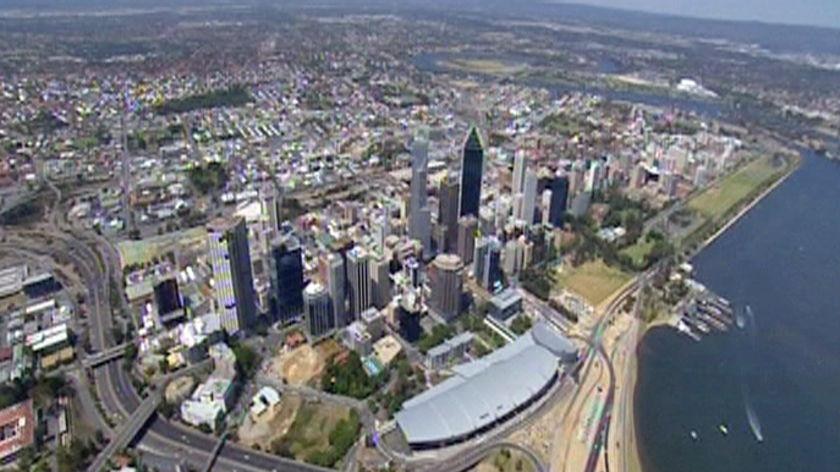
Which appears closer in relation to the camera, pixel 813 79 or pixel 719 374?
pixel 719 374

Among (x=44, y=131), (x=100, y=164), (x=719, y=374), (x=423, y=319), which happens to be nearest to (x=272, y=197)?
(x=423, y=319)

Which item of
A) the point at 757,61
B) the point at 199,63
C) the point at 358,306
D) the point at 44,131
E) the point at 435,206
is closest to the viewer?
the point at 358,306

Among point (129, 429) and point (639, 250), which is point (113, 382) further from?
point (639, 250)

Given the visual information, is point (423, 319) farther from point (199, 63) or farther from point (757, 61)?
point (757, 61)

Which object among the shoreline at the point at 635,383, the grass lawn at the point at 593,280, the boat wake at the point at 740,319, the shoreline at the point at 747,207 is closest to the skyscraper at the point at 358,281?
the grass lawn at the point at 593,280

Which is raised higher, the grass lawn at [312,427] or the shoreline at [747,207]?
the shoreline at [747,207]

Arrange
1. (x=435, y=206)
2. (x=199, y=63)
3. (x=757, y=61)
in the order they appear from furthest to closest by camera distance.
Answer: (x=757, y=61), (x=199, y=63), (x=435, y=206)

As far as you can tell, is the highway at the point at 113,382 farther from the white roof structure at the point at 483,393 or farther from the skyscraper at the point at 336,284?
the skyscraper at the point at 336,284
